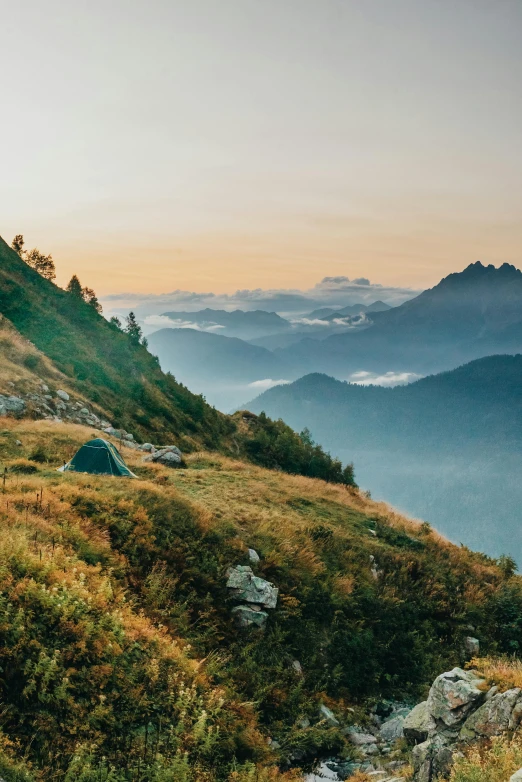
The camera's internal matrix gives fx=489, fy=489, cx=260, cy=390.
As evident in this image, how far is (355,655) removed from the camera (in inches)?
621

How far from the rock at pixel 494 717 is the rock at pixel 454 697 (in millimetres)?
268

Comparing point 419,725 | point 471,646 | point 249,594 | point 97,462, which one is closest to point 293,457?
point 97,462

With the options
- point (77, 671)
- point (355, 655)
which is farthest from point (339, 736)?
point (77, 671)

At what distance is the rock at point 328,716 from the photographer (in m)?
12.9

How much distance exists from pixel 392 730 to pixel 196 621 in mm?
5864

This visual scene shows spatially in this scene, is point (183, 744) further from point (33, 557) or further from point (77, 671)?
point (33, 557)

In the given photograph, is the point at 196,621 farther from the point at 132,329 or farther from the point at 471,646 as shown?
the point at 132,329

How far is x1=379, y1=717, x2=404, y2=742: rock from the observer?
493 inches

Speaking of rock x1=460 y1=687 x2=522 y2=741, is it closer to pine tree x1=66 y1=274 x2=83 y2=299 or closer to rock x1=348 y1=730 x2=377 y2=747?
rock x1=348 y1=730 x2=377 y2=747

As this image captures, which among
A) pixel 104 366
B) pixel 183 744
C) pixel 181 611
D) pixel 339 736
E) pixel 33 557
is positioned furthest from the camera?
pixel 104 366

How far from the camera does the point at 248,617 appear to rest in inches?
592

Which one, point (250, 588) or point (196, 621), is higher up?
point (250, 588)

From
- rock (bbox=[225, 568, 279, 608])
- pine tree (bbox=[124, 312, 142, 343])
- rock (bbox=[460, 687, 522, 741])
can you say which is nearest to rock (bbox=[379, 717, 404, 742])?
rock (bbox=[460, 687, 522, 741])

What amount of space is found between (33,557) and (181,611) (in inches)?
184
